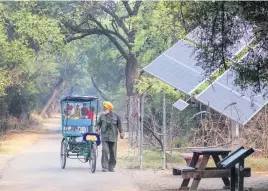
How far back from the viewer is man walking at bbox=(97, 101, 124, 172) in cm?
1747

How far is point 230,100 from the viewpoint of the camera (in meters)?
17.4

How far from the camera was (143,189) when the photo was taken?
13430mm

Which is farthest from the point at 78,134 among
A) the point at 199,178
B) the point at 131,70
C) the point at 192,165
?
the point at 131,70

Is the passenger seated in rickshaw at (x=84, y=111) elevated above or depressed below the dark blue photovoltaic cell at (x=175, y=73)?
below

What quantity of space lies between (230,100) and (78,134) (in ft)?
15.1

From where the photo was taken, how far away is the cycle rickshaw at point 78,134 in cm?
1748

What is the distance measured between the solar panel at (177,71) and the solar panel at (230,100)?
1.11 m

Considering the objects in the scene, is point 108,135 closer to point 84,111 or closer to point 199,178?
point 84,111

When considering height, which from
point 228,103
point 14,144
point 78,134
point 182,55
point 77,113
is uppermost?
point 182,55

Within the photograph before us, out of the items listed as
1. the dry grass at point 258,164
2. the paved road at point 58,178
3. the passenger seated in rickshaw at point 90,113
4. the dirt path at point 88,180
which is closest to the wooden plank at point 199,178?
the dirt path at point 88,180

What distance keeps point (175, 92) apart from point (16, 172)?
10.8m

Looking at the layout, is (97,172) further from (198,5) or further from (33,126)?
(33,126)

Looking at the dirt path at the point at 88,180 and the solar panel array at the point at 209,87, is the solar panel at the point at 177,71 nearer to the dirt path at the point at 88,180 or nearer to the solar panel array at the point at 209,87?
the solar panel array at the point at 209,87

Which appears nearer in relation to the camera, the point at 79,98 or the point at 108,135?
the point at 108,135
